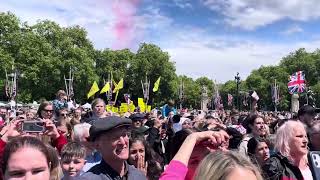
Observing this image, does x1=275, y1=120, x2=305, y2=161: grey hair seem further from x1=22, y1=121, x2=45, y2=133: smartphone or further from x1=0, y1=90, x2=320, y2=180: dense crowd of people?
x1=22, y1=121, x2=45, y2=133: smartphone

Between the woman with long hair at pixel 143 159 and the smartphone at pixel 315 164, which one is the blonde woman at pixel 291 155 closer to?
A: the smartphone at pixel 315 164

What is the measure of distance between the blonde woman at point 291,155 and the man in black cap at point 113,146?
137cm

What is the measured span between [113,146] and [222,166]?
61.1 inches

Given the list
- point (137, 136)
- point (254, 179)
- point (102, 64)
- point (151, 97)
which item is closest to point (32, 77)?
point (102, 64)

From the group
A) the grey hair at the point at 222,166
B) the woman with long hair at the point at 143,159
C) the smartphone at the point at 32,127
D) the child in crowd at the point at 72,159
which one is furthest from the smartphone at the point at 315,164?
the smartphone at the point at 32,127

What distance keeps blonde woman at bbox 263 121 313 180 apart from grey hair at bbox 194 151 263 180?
2187 millimetres

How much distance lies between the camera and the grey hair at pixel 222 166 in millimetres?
2027

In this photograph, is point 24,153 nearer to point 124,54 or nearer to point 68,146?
point 68,146

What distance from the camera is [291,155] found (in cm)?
457

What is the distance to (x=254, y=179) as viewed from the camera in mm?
2037

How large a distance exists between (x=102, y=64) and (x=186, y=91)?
42704 mm

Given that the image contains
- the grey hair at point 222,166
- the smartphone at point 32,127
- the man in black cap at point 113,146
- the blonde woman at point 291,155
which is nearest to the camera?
the grey hair at point 222,166

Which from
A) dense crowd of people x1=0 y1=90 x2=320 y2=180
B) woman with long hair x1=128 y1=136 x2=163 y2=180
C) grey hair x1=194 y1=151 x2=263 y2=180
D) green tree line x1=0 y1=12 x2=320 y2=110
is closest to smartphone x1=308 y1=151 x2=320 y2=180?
dense crowd of people x1=0 y1=90 x2=320 y2=180

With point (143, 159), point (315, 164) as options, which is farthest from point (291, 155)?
point (143, 159)
